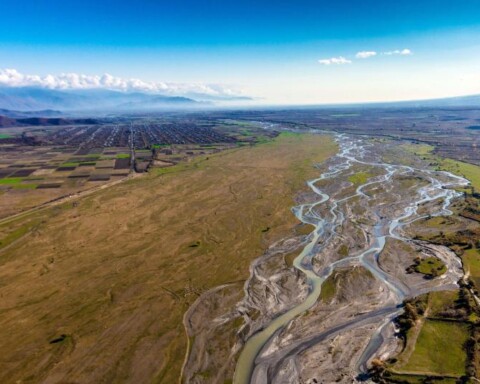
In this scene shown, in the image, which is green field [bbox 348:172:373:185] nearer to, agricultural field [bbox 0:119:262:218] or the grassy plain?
the grassy plain

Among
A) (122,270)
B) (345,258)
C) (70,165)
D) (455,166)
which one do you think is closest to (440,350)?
(345,258)

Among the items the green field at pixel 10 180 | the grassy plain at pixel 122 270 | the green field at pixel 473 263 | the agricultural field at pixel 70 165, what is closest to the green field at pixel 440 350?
the green field at pixel 473 263

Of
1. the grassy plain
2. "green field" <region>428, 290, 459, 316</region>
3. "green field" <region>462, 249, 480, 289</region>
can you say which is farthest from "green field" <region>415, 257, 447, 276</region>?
the grassy plain

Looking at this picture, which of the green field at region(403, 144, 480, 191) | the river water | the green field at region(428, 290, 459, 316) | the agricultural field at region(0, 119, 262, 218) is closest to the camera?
the river water

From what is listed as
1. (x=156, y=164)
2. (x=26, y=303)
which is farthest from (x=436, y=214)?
(x=156, y=164)

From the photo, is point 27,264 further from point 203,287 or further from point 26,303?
point 203,287

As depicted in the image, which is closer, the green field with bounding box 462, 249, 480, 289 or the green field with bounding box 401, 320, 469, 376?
the green field with bounding box 401, 320, 469, 376
